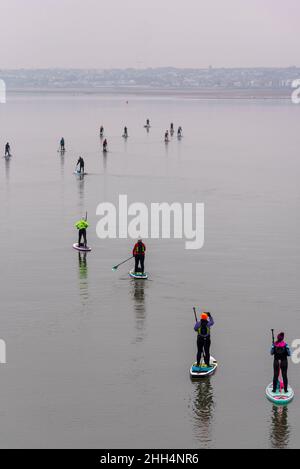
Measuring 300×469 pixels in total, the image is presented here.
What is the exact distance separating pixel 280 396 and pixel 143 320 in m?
7.99

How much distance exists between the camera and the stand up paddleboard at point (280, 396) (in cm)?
2170

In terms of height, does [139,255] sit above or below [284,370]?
above

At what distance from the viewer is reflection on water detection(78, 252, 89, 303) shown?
32138mm

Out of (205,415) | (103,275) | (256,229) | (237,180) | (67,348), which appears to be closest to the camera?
(205,415)

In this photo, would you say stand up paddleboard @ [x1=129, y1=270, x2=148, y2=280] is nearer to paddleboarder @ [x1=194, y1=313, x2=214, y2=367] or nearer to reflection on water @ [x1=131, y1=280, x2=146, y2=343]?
reflection on water @ [x1=131, y1=280, x2=146, y2=343]

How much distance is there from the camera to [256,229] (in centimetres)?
4628

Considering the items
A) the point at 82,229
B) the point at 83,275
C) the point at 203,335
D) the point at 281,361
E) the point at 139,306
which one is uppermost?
the point at 82,229

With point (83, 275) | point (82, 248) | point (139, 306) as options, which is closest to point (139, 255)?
point (83, 275)

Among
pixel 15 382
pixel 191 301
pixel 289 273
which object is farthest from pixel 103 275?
pixel 15 382

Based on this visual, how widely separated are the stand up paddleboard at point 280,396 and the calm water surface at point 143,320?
0.65 ft

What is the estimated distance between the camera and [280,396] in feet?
71.5

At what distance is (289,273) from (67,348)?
13.2m

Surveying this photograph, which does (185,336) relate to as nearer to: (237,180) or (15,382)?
(15,382)

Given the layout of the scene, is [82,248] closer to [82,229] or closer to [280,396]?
[82,229]
